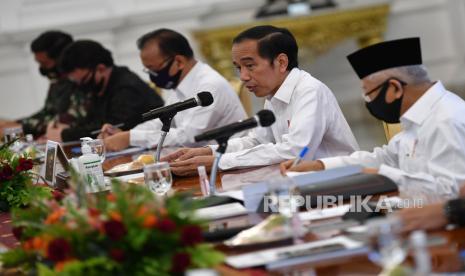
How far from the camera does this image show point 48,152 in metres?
4.00

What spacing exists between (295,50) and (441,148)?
4.20ft

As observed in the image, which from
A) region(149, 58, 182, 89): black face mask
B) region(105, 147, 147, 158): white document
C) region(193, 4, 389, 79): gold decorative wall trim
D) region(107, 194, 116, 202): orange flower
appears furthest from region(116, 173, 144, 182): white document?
region(193, 4, 389, 79): gold decorative wall trim

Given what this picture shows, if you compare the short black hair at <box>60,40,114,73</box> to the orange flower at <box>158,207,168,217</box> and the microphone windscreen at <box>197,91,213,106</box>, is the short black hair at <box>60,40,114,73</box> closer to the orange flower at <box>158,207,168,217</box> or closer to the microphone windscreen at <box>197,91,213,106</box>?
the microphone windscreen at <box>197,91,213,106</box>

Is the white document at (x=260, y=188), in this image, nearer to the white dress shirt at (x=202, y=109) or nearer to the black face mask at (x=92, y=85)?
the white dress shirt at (x=202, y=109)

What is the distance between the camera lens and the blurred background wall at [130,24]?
8.56 meters

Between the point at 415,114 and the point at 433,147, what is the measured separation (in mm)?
111

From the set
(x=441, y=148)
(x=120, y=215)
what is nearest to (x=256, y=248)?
(x=120, y=215)

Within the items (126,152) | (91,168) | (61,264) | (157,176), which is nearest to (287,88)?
(91,168)

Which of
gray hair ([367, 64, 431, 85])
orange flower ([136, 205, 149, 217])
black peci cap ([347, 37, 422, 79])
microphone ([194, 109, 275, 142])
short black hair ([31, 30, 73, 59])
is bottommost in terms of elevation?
orange flower ([136, 205, 149, 217])

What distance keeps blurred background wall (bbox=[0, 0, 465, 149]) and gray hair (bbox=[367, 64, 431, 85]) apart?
207 inches

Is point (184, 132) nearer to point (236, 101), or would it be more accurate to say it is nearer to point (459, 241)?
point (236, 101)

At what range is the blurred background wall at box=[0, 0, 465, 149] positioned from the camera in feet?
28.1

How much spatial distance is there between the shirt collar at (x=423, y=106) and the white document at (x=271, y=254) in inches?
30.4

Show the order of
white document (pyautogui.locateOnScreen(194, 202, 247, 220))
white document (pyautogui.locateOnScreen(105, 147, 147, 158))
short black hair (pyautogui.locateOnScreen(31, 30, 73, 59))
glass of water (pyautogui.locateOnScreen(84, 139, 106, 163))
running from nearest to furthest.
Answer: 1. white document (pyautogui.locateOnScreen(194, 202, 247, 220))
2. glass of water (pyautogui.locateOnScreen(84, 139, 106, 163))
3. white document (pyautogui.locateOnScreen(105, 147, 147, 158))
4. short black hair (pyautogui.locateOnScreen(31, 30, 73, 59))
